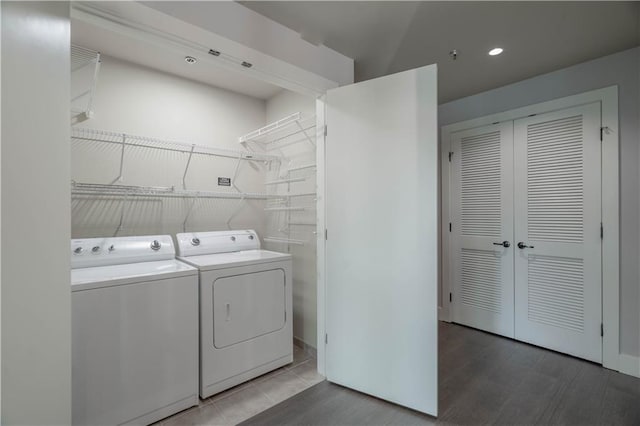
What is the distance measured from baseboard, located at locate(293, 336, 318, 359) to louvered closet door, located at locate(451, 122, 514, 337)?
1716mm

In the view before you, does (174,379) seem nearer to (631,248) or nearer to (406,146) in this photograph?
(406,146)

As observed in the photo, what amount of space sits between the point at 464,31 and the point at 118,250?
112 inches

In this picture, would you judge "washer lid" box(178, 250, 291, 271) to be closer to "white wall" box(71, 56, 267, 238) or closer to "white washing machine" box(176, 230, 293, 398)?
"white washing machine" box(176, 230, 293, 398)

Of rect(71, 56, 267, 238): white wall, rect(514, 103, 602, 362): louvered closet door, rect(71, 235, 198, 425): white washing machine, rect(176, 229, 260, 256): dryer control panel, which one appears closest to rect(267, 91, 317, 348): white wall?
rect(176, 229, 260, 256): dryer control panel

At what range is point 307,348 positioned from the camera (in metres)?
2.67

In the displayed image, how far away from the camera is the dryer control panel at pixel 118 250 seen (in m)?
1.88

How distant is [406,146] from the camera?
1.82 meters

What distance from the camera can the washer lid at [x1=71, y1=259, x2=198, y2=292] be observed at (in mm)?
1548

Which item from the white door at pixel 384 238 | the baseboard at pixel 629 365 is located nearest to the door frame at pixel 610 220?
the baseboard at pixel 629 365

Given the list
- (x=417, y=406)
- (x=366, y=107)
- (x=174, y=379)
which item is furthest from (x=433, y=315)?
(x=174, y=379)

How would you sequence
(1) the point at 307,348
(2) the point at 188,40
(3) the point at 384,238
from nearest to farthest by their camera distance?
(2) the point at 188,40, (3) the point at 384,238, (1) the point at 307,348

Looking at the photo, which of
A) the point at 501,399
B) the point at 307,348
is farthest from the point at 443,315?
the point at 307,348

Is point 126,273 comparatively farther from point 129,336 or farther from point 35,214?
point 35,214

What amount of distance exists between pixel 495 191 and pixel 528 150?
466mm
